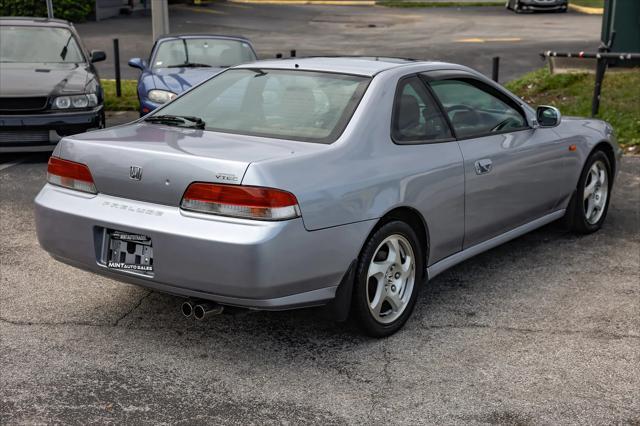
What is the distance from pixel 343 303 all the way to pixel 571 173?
2733 millimetres

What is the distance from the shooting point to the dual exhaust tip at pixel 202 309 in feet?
14.6

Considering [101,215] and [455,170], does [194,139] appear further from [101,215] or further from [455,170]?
[455,170]

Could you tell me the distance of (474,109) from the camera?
578cm

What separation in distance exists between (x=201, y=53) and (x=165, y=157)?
791 cm

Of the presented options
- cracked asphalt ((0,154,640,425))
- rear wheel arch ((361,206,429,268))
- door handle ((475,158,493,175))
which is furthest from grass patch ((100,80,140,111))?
rear wheel arch ((361,206,429,268))

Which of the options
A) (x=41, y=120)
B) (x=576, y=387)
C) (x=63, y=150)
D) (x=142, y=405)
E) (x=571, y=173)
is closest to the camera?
(x=142, y=405)

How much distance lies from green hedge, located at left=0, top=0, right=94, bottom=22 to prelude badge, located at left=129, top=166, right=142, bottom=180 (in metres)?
23.6

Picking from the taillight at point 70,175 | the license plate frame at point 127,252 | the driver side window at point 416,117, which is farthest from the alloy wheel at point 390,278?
the taillight at point 70,175

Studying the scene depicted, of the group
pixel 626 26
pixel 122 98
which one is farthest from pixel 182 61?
pixel 626 26

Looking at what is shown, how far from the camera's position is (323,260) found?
14.5 ft

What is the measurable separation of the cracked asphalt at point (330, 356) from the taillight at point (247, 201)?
772mm

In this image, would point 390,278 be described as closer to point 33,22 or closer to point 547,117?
point 547,117

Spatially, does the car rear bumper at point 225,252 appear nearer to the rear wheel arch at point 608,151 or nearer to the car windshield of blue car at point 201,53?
the rear wheel arch at point 608,151

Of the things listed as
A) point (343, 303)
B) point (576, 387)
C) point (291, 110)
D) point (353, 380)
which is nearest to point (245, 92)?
point (291, 110)
